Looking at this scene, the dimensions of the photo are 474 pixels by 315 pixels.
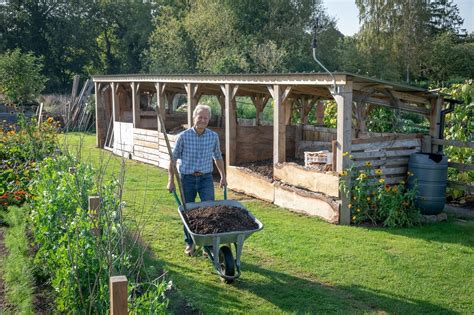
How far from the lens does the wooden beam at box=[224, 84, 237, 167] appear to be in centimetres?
1059

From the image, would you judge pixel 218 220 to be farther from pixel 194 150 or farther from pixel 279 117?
pixel 279 117

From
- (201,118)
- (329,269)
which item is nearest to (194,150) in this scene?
(201,118)

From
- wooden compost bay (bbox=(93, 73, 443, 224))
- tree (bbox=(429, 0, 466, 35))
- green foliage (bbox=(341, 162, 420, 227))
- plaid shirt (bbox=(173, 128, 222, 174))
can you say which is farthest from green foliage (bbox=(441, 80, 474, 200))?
tree (bbox=(429, 0, 466, 35))

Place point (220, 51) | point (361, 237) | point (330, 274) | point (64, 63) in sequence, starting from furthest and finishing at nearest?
point (64, 63), point (220, 51), point (361, 237), point (330, 274)

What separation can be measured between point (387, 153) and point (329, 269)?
2.88m

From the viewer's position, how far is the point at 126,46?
141ft

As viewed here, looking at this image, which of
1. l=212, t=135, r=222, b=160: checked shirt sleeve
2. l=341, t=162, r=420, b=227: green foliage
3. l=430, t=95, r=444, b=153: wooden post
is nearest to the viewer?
l=212, t=135, r=222, b=160: checked shirt sleeve

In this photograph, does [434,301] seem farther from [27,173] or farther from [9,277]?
[27,173]

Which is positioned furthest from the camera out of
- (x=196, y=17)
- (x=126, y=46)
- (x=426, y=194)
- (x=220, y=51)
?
(x=126, y=46)

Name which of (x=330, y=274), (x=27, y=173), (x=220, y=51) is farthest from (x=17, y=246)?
(x=220, y=51)

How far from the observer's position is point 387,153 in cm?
798

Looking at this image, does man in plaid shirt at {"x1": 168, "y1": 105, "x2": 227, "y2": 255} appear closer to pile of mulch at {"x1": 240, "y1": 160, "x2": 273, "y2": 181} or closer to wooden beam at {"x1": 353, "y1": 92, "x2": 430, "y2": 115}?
wooden beam at {"x1": 353, "y1": 92, "x2": 430, "y2": 115}

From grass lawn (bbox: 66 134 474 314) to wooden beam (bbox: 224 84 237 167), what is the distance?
9.72ft

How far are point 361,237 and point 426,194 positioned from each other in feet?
4.73
